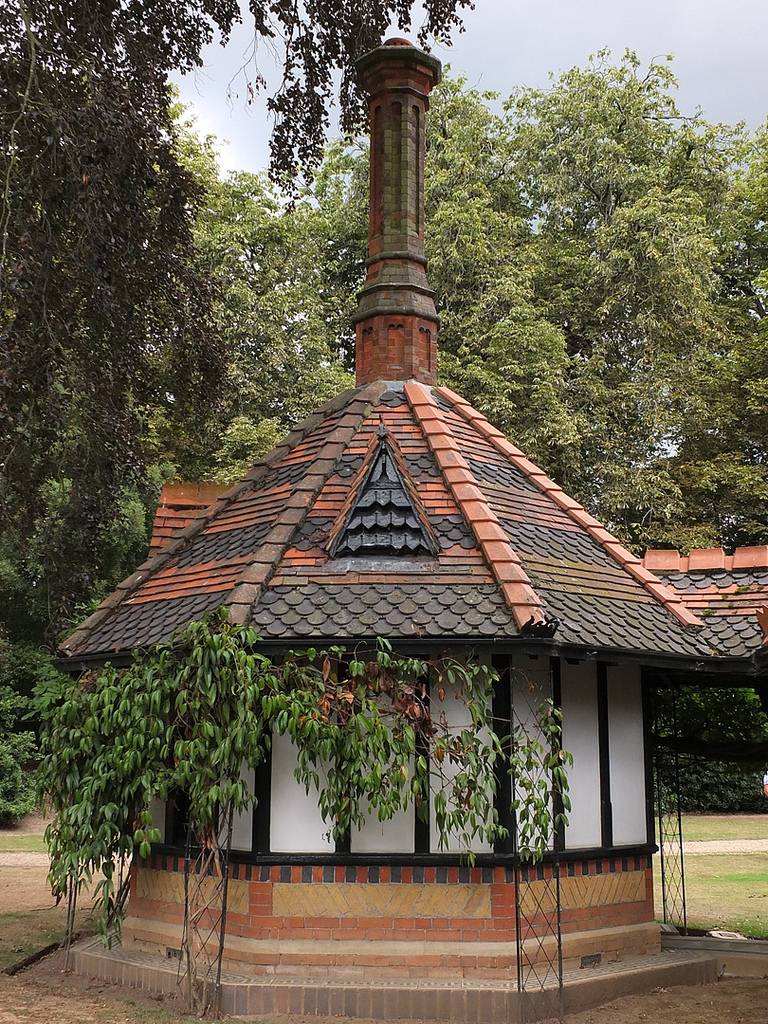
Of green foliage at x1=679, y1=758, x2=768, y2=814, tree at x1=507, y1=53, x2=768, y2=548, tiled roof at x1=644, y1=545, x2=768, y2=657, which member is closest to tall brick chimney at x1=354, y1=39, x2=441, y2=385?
tiled roof at x1=644, y1=545, x2=768, y2=657

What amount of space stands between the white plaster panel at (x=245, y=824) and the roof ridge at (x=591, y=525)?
395cm

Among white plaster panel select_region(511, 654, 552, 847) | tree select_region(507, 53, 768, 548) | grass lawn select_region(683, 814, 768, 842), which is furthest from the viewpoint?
tree select_region(507, 53, 768, 548)

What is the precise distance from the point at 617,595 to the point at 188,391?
4.88m

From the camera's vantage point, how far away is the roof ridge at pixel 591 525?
360 inches

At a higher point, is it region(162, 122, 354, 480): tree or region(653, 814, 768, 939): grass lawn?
region(162, 122, 354, 480): tree

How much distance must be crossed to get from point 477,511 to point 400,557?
750 mm

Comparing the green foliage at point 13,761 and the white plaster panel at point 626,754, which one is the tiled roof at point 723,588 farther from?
the green foliage at point 13,761

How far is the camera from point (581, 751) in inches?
317

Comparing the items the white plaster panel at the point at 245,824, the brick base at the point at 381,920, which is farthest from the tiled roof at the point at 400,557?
the brick base at the point at 381,920

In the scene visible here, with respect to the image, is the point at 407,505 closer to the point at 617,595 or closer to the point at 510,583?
the point at 510,583

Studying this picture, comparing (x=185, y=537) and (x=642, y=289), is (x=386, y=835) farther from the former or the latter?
(x=642, y=289)

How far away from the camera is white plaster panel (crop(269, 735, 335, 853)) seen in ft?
23.8

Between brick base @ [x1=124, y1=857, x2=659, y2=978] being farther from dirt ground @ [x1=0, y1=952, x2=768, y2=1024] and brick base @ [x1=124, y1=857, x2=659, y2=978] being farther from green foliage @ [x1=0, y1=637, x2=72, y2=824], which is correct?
green foliage @ [x1=0, y1=637, x2=72, y2=824]

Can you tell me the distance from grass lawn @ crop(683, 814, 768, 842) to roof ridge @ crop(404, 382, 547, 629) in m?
13.5
